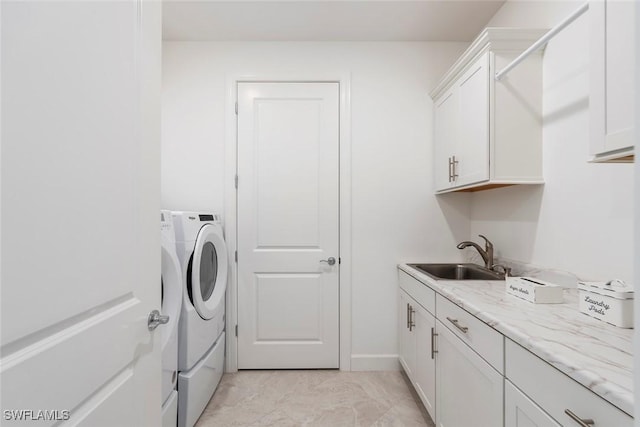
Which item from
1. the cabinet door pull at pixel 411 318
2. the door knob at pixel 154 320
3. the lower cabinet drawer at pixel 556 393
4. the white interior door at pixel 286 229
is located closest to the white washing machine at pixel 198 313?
the white interior door at pixel 286 229

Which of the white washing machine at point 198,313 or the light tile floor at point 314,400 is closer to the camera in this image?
the white washing machine at point 198,313

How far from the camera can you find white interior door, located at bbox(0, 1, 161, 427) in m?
0.50

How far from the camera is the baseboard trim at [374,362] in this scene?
8.02ft

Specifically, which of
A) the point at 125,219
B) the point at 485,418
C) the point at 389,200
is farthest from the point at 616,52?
the point at 389,200

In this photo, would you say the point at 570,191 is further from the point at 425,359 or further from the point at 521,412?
the point at 425,359

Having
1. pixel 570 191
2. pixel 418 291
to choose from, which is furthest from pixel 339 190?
pixel 570 191

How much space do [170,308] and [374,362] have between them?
164 cm

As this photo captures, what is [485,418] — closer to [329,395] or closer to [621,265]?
[621,265]

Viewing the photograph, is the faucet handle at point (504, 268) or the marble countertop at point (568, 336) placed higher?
the faucet handle at point (504, 268)

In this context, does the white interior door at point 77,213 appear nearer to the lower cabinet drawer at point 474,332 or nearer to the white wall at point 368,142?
the lower cabinet drawer at point 474,332

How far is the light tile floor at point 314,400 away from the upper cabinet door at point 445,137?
1.50 meters

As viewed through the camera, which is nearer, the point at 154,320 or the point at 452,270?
the point at 154,320

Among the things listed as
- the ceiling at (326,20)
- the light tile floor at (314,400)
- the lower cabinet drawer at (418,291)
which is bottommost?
the light tile floor at (314,400)

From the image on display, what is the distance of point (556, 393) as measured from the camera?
2.63 ft
